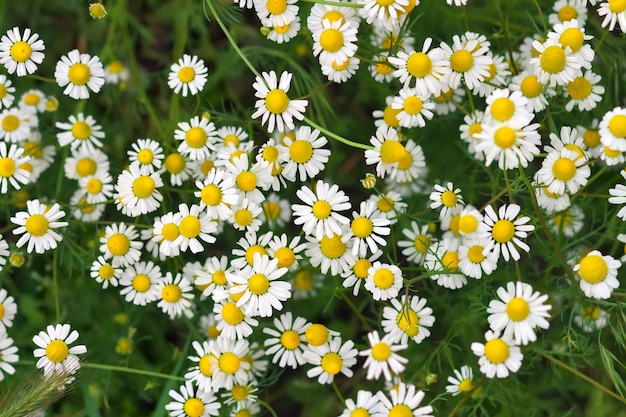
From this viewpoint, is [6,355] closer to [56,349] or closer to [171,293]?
[56,349]

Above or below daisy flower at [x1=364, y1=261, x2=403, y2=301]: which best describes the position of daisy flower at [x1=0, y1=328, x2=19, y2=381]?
above

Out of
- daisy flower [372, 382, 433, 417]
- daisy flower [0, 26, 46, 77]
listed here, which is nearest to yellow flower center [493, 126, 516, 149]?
daisy flower [372, 382, 433, 417]

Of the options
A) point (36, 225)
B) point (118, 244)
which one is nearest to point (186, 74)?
point (118, 244)

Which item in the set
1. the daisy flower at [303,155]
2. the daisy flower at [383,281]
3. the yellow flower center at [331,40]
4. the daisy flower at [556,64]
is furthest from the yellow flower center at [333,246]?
the daisy flower at [556,64]

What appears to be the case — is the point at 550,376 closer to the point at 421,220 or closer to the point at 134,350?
the point at 421,220

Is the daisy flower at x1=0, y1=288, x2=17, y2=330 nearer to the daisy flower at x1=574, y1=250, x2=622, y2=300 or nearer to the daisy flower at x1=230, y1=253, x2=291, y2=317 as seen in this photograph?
the daisy flower at x1=230, y1=253, x2=291, y2=317

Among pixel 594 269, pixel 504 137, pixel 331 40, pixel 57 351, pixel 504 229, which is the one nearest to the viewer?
pixel 504 137
